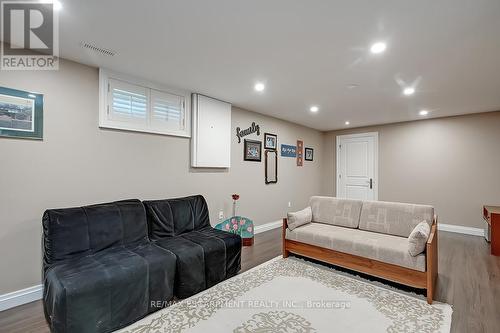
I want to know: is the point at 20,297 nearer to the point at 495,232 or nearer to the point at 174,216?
the point at 174,216

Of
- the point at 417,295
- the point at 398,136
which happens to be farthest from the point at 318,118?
the point at 417,295

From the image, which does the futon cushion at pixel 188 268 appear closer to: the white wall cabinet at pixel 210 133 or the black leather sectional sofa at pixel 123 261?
the black leather sectional sofa at pixel 123 261

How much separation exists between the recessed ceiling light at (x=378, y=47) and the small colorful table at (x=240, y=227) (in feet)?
10.0

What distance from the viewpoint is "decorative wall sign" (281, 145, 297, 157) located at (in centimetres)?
557

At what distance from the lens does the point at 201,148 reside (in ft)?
12.6

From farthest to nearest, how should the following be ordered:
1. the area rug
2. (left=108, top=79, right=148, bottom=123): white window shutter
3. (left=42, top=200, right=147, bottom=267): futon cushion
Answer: (left=108, top=79, right=148, bottom=123): white window shutter, (left=42, top=200, right=147, bottom=267): futon cushion, the area rug

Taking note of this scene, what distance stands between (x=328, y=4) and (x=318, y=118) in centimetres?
380

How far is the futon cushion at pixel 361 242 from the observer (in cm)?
250

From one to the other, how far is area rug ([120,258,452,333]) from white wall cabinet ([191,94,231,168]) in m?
1.88

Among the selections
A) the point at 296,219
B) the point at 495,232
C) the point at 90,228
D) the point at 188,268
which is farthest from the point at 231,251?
the point at 495,232

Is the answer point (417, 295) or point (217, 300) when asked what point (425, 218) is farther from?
point (217, 300)

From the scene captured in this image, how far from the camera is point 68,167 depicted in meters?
2.62

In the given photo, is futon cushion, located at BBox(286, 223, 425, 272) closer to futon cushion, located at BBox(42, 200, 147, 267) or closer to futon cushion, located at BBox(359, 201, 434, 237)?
futon cushion, located at BBox(359, 201, 434, 237)

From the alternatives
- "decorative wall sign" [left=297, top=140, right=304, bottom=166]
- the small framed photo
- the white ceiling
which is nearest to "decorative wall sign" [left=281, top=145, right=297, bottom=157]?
"decorative wall sign" [left=297, top=140, right=304, bottom=166]
